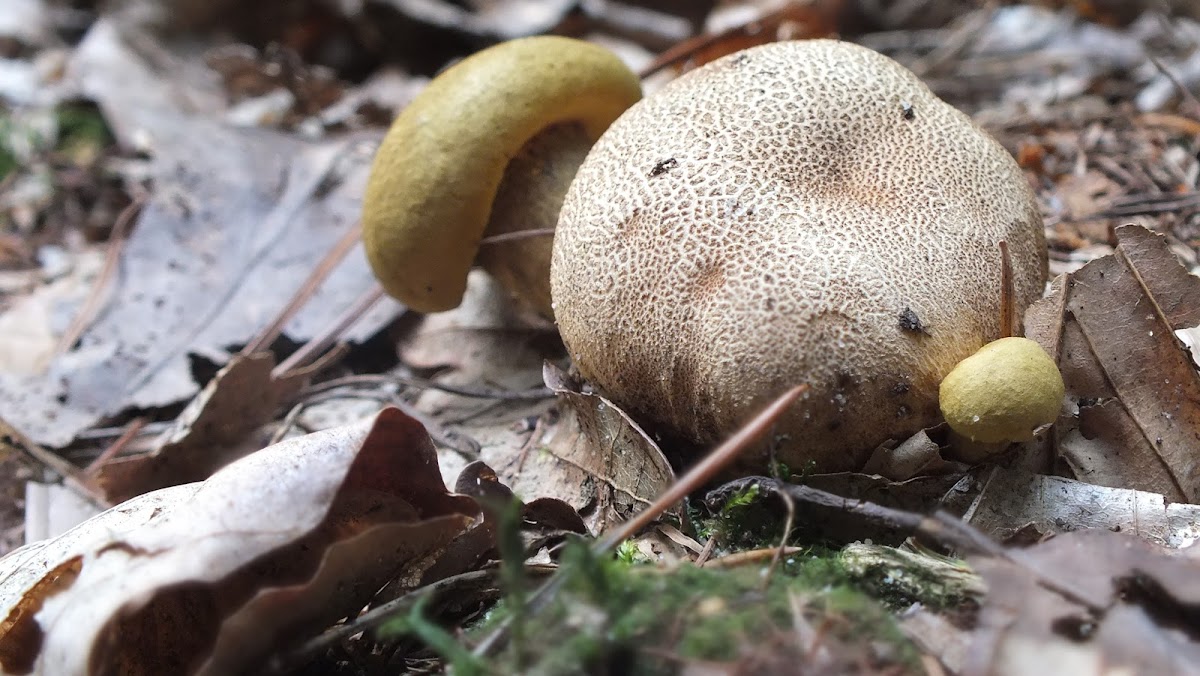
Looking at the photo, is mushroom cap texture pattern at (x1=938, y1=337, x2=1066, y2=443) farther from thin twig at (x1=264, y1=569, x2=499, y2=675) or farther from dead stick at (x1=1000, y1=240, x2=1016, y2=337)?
thin twig at (x1=264, y1=569, x2=499, y2=675)

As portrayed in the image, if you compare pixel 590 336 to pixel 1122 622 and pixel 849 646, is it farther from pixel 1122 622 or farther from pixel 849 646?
pixel 1122 622

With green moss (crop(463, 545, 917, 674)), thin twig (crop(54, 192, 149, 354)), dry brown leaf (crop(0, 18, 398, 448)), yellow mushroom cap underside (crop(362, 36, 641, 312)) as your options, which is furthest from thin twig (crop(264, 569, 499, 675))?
thin twig (crop(54, 192, 149, 354))

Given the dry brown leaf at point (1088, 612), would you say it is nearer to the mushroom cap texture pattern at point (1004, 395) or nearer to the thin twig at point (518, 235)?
the mushroom cap texture pattern at point (1004, 395)

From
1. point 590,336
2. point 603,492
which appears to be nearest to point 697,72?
point 590,336

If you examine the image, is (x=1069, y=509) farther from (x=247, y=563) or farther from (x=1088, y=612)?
(x=247, y=563)

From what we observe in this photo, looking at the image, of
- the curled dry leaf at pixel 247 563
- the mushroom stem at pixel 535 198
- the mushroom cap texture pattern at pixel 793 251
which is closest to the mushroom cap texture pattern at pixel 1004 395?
the mushroom cap texture pattern at pixel 793 251

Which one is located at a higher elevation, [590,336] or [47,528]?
[590,336]

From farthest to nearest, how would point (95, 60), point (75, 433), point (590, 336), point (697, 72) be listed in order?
point (95, 60)
point (75, 433)
point (697, 72)
point (590, 336)
